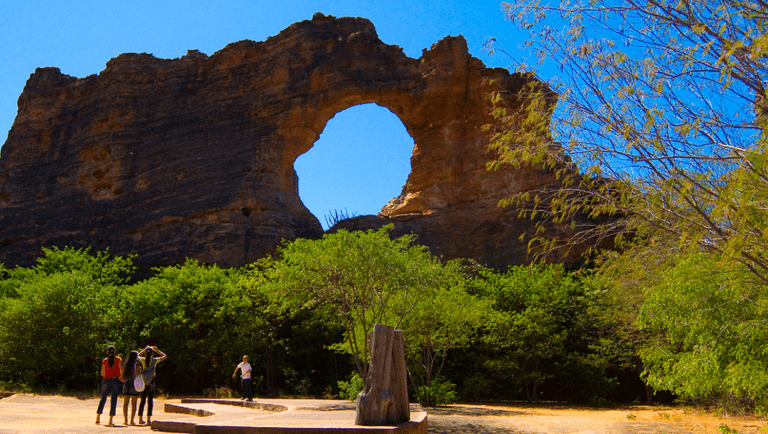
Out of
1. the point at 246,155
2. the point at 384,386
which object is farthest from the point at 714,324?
the point at 246,155

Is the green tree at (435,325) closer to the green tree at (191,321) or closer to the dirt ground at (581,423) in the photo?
the dirt ground at (581,423)

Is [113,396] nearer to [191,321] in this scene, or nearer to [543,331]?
[191,321]

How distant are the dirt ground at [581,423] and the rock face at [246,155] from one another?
12172 millimetres

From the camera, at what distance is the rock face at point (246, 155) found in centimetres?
3198

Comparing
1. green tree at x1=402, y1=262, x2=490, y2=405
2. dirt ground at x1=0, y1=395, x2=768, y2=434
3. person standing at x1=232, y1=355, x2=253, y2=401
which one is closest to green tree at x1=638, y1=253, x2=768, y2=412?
dirt ground at x1=0, y1=395, x2=768, y2=434

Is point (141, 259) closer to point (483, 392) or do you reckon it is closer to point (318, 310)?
point (318, 310)

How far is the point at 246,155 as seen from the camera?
3328 cm

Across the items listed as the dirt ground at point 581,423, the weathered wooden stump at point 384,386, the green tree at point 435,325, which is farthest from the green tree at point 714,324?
A: the green tree at point 435,325

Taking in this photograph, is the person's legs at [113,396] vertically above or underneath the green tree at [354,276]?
underneath

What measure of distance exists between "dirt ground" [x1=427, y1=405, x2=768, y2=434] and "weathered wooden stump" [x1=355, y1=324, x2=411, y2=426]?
13.4 ft

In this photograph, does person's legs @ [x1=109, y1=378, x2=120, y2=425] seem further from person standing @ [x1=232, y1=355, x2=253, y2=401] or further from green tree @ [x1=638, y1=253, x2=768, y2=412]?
green tree @ [x1=638, y1=253, x2=768, y2=412]

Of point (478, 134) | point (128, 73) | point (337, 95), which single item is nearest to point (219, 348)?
point (337, 95)

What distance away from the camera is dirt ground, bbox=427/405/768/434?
13.8m

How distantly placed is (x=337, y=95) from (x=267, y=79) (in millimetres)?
4644
